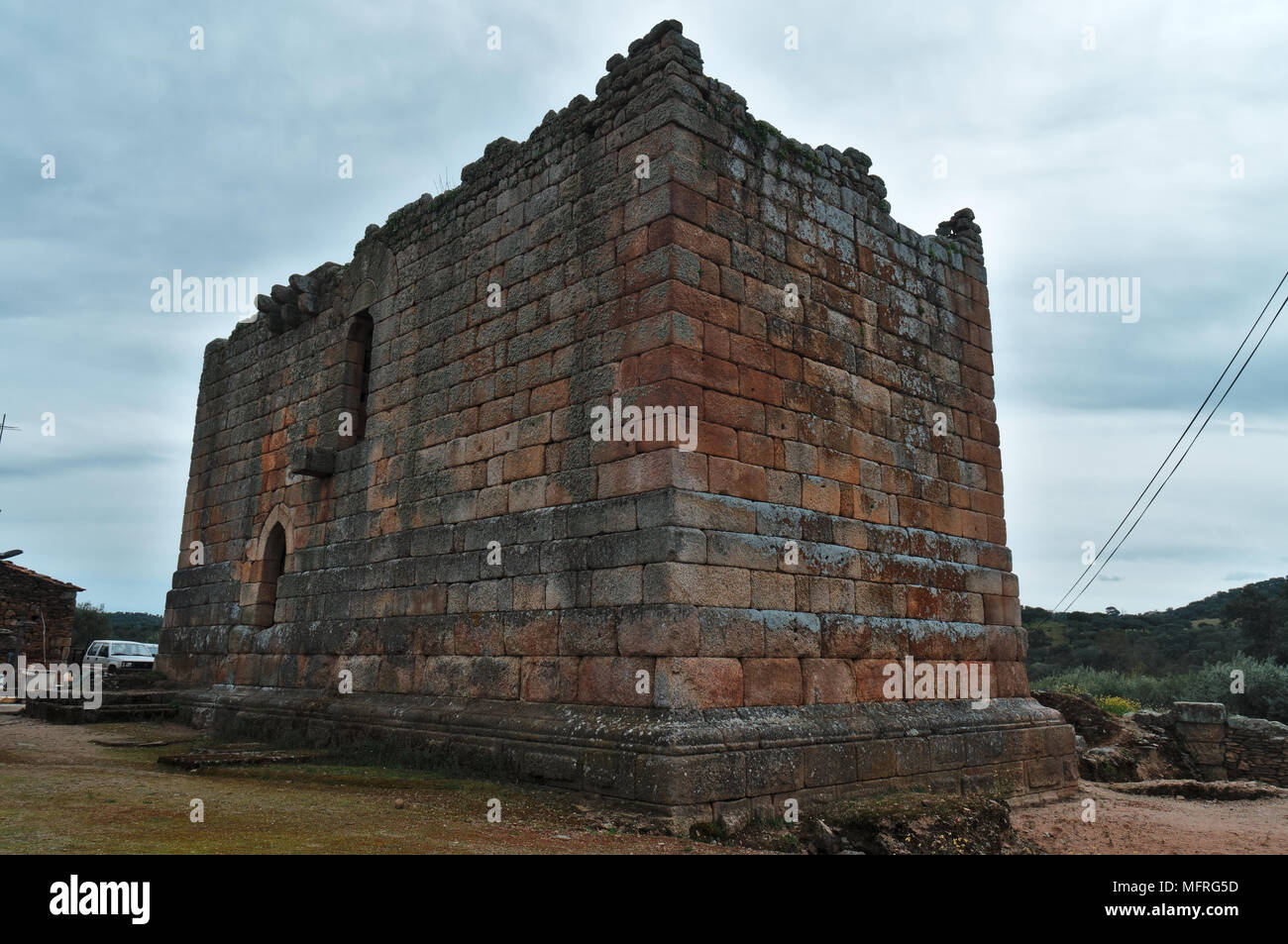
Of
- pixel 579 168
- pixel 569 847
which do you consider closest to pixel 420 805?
pixel 569 847

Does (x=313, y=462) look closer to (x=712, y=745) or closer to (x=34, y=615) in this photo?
(x=712, y=745)

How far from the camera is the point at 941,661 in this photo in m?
8.38

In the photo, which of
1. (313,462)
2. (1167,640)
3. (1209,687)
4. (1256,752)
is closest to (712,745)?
(313,462)

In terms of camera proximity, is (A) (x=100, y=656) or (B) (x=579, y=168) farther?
(A) (x=100, y=656)

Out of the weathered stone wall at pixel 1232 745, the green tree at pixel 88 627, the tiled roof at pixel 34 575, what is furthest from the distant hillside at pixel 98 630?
the weathered stone wall at pixel 1232 745

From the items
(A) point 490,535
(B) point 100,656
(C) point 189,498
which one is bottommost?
(B) point 100,656

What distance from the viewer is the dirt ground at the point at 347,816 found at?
4.71 meters

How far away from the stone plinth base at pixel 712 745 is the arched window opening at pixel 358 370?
3125mm

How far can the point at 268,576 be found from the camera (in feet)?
38.4

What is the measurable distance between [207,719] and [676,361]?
27.8ft

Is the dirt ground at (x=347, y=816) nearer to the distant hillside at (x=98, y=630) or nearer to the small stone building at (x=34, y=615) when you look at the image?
the small stone building at (x=34, y=615)

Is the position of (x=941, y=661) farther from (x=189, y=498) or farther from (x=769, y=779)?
(x=189, y=498)

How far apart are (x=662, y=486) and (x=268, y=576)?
7309 mm
